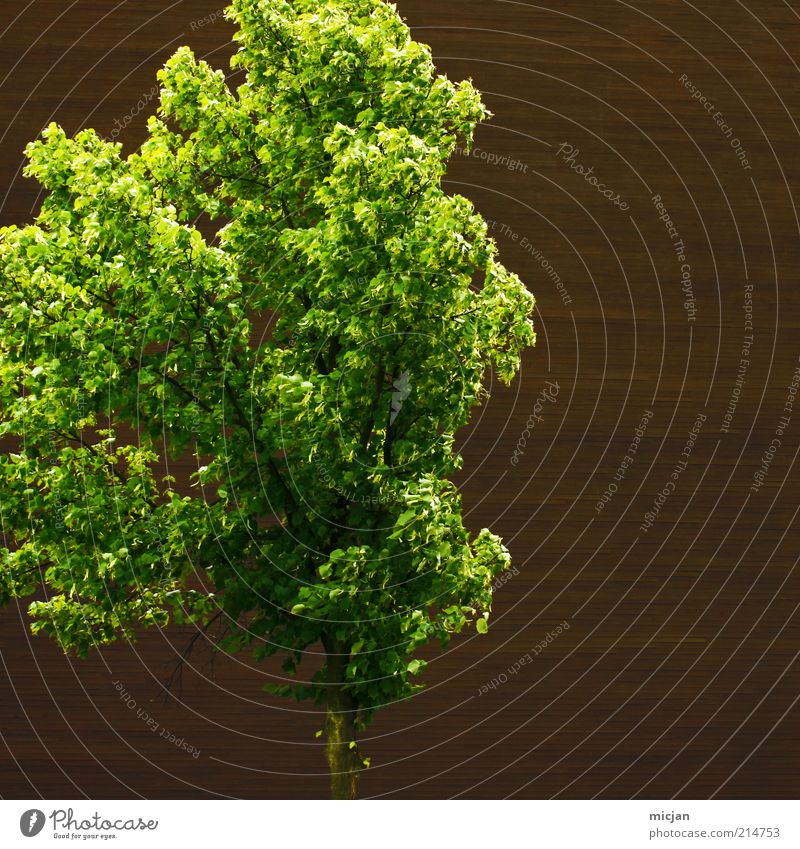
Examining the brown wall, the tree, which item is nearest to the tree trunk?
the tree

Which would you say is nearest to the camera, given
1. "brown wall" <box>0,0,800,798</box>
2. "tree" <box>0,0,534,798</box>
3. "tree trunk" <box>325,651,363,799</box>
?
"tree" <box>0,0,534,798</box>

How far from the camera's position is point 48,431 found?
916cm

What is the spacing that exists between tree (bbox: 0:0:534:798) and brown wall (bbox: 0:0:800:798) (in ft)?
17.4

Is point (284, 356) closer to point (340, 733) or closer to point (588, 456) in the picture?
point (340, 733)

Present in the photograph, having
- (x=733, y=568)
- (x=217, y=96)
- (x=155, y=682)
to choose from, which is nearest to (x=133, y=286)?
(x=217, y=96)

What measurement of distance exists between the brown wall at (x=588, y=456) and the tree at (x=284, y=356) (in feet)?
17.4

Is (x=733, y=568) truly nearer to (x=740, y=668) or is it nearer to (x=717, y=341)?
(x=740, y=668)

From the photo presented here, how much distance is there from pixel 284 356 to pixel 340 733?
3.05 metres

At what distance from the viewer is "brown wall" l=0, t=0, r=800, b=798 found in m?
14.6

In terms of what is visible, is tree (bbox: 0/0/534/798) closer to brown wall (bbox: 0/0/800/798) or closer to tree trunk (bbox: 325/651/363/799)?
tree trunk (bbox: 325/651/363/799)

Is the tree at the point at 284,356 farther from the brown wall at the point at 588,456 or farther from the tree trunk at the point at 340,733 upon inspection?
the brown wall at the point at 588,456

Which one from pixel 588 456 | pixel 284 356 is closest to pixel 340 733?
pixel 284 356

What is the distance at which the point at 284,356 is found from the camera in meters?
9.41
